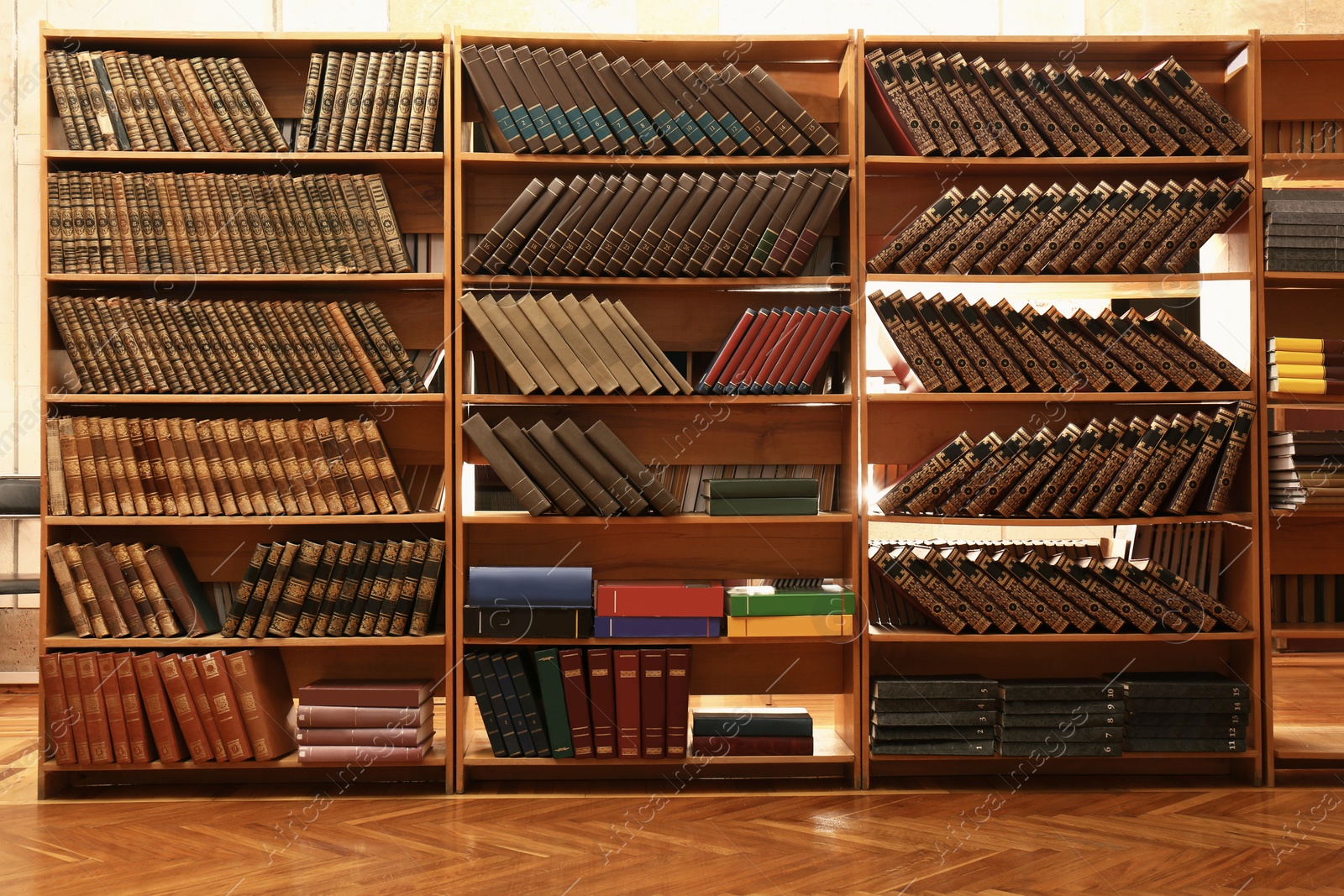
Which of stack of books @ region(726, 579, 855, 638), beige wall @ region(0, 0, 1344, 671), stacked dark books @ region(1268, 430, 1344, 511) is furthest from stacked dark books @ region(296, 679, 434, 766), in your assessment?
stacked dark books @ region(1268, 430, 1344, 511)

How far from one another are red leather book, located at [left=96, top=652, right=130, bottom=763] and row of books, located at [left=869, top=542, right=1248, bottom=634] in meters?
2.28

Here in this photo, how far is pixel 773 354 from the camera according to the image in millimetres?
2850

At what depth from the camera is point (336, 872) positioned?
7.51ft

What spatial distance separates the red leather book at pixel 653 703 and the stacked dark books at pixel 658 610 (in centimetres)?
7

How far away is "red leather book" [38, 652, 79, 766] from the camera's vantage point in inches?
110

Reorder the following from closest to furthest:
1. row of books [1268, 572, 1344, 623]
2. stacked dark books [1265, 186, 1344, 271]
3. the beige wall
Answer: stacked dark books [1265, 186, 1344, 271] → row of books [1268, 572, 1344, 623] → the beige wall

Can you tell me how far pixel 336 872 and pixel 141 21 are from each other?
3.51m

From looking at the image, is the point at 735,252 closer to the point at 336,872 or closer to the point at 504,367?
the point at 504,367

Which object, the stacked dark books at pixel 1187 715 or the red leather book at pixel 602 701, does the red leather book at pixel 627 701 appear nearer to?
the red leather book at pixel 602 701

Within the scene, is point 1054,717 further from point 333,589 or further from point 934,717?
point 333,589

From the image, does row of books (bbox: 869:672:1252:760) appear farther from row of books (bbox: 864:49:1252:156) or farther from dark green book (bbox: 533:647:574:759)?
row of books (bbox: 864:49:1252:156)

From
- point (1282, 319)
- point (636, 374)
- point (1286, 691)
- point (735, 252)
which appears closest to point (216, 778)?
point (636, 374)

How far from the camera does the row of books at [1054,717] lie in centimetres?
287

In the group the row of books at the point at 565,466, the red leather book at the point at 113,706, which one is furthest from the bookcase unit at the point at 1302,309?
the red leather book at the point at 113,706
